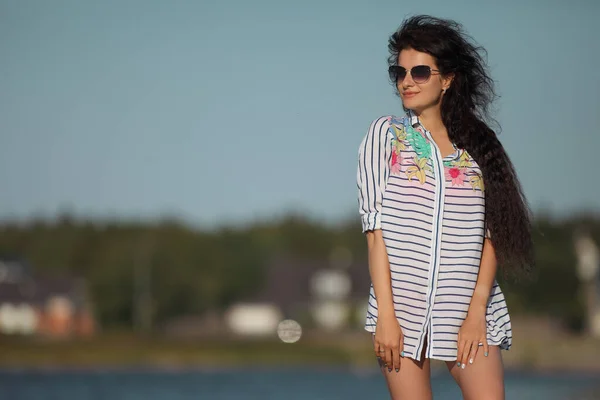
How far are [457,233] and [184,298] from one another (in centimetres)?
8673

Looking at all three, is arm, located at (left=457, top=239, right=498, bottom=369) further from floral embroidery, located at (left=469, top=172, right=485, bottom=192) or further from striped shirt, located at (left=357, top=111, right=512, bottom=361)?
floral embroidery, located at (left=469, top=172, right=485, bottom=192)

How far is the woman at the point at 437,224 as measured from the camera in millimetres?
3699

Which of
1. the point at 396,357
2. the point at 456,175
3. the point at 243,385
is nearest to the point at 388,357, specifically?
the point at 396,357

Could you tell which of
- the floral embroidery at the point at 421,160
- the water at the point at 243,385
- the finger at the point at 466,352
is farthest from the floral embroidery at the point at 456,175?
the water at the point at 243,385

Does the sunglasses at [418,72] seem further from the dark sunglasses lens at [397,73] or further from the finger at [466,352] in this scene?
the finger at [466,352]

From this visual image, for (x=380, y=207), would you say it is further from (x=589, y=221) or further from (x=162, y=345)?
(x=589, y=221)

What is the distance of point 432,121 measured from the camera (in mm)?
3961

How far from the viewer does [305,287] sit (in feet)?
306

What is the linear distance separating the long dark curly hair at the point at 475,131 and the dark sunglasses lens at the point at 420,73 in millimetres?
50

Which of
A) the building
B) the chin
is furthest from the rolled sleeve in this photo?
the building

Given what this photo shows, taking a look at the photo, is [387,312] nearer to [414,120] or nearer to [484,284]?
[484,284]

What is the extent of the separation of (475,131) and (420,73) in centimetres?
27

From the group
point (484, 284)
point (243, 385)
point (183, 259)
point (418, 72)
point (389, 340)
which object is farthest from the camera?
point (183, 259)

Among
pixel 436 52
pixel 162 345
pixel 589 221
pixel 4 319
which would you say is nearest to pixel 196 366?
pixel 162 345
